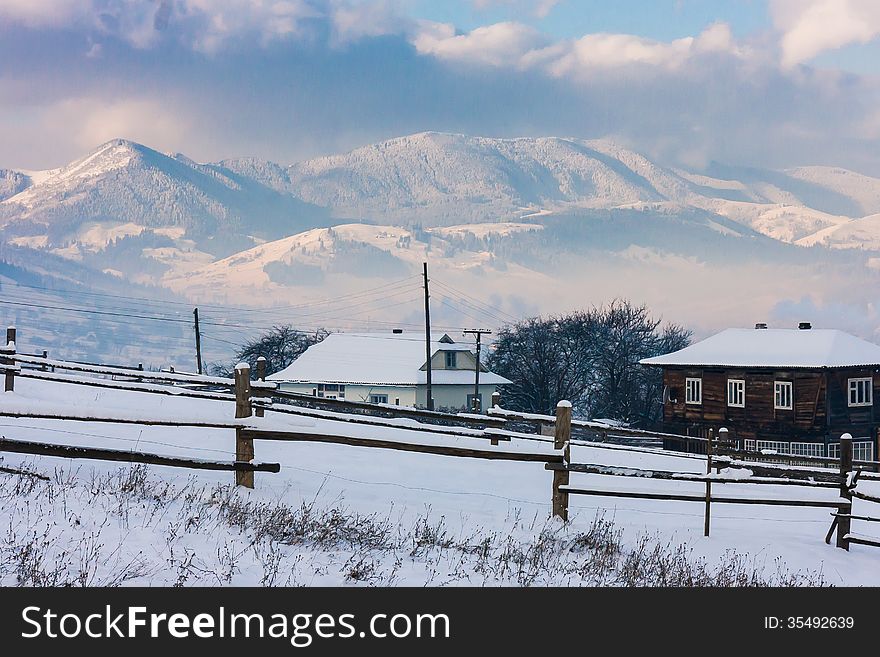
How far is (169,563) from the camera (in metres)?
7.53

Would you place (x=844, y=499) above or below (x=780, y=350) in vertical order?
below

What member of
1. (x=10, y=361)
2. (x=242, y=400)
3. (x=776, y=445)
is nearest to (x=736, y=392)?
(x=776, y=445)

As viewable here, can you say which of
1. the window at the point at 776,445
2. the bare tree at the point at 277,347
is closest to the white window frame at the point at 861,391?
the window at the point at 776,445

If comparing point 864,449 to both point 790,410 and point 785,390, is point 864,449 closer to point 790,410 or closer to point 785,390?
point 790,410

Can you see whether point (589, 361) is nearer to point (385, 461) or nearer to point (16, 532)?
point (385, 461)

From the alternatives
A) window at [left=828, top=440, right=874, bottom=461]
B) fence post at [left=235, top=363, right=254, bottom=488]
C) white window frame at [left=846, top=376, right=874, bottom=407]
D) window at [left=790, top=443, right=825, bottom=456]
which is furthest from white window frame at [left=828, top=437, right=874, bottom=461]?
fence post at [left=235, top=363, right=254, bottom=488]

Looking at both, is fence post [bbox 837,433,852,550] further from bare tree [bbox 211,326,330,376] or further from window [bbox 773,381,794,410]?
bare tree [bbox 211,326,330,376]

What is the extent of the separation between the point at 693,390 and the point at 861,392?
28.3 feet

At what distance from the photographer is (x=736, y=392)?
51.3 m

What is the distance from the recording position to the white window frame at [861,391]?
49281mm

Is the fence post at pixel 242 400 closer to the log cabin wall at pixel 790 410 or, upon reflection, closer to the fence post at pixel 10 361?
the fence post at pixel 10 361

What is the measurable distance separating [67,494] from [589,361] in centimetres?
7077

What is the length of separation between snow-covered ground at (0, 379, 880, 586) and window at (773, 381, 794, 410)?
3261 cm


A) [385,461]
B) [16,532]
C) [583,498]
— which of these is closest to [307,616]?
[16,532]
